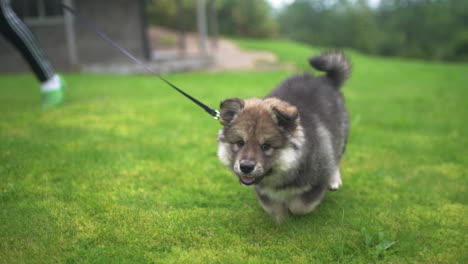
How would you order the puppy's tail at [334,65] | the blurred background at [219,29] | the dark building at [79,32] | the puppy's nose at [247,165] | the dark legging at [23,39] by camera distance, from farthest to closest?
the blurred background at [219,29], the dark building at [79,32], the dark legging at [23,39], the puppy's tail at [334,65], the puppy's nose at [247,165]

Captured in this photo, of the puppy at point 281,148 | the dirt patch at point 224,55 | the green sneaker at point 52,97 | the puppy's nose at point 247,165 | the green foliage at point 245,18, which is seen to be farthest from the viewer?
the green foliage at point 245,18

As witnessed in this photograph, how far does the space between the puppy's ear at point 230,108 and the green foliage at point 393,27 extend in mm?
43934

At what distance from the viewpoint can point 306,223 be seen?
3264 mm

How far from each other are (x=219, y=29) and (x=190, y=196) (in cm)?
3549

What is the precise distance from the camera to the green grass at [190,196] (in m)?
2.81

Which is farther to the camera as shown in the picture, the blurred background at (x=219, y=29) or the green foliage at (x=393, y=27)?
the green foliage at (x=393, y=27)

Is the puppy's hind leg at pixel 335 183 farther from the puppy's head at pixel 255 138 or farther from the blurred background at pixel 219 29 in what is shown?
the blurred background at pixel 219 29

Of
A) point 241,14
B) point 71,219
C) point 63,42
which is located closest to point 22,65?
point 63,42

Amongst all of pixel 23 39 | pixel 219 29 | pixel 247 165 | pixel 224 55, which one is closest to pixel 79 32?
pixel 224 55

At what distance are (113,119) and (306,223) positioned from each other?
4147mm

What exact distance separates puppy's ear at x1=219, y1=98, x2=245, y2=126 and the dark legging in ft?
13.0

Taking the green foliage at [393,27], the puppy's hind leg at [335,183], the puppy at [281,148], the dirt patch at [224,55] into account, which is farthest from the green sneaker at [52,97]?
the green foliage at [393,27]

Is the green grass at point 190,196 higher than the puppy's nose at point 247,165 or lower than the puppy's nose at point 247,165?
lower

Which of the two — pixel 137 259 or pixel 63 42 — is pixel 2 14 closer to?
pixel 137 259
